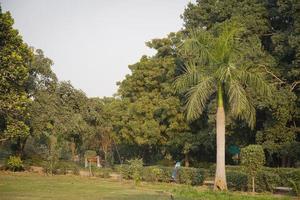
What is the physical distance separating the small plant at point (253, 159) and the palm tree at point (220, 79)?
0.97 meters

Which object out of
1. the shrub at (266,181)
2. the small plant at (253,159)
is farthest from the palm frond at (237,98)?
the shrub at (266,181)

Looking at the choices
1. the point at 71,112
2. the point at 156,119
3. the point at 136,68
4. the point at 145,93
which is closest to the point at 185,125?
the point at 156,119

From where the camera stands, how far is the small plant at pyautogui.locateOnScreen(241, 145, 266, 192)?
17.7 metres

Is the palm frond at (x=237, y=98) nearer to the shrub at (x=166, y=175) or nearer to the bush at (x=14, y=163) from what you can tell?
the shrub at (x=166, y=175)

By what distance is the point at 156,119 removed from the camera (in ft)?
102

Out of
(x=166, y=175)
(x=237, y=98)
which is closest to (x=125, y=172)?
(x=166, y=175)

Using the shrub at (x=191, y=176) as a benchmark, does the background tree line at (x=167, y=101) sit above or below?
above

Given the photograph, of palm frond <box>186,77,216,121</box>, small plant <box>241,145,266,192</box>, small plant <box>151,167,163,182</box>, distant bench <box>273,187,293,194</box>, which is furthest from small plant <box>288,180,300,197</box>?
→ small plant <box>151,167,163,182</box>

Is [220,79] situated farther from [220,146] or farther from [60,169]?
[60,169]

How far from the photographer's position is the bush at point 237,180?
1997 centimetres

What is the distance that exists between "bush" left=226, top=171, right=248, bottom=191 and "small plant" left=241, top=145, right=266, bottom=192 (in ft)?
5.88

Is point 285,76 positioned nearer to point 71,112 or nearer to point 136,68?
point 136,68

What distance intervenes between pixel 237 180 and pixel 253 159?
9.27ft

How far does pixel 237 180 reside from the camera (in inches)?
796
